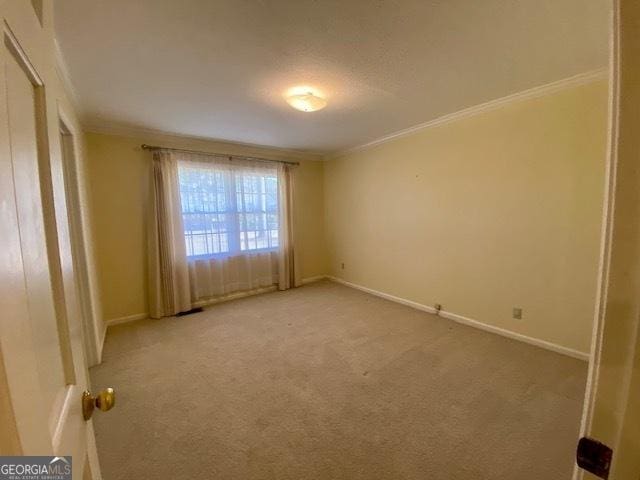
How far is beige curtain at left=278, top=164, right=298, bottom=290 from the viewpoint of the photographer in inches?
172

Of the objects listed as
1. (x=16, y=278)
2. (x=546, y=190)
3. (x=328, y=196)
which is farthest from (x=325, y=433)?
(x=328, y=196)

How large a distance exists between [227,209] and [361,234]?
2.10 meters

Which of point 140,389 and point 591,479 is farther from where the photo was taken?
point 140,389

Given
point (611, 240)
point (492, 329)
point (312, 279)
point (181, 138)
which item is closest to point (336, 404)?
point (611, 240)

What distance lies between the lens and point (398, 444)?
1.50 m

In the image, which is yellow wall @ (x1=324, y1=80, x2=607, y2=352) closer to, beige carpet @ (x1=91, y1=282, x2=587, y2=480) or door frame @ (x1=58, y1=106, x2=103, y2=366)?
beige carpet @ (x1=91, y1=282, x2=587, y2=480)

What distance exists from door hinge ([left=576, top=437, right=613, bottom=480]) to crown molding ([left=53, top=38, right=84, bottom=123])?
2515 millimetres

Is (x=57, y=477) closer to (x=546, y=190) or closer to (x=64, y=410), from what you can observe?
(x=64, y=410)

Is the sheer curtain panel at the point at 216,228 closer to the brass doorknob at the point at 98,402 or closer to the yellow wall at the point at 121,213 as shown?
the yellow wall at the point at 121,213

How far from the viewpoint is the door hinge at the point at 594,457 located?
47 centimetres

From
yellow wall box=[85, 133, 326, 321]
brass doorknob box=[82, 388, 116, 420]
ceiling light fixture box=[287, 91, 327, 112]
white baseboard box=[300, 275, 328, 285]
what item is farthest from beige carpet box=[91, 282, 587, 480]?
ceiling light fixture box=[287, 91, 327, 112]

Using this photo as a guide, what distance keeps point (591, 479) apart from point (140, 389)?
248 cm

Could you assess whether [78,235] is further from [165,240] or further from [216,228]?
[216,228]

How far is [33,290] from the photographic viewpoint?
17.3 inches
